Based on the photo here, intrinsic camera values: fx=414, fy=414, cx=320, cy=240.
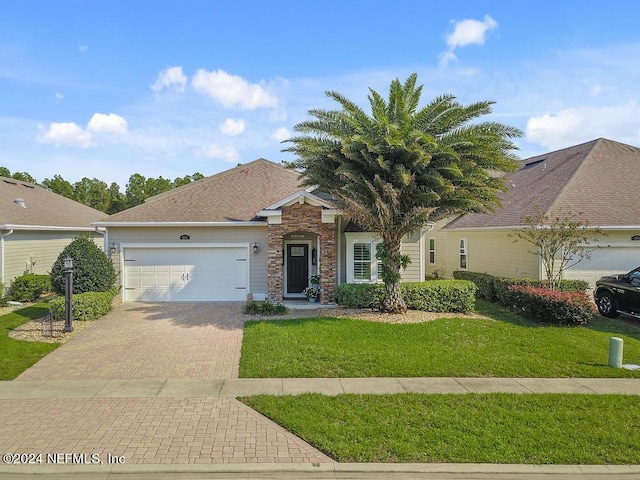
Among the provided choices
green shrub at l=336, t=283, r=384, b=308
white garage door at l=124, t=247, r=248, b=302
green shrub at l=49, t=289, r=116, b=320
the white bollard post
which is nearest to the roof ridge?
green shrub at l=336, t=283, r=384, b=308

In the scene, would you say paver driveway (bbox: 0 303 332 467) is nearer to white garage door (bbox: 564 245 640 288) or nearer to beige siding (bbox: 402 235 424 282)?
beige siding (bbox: 402 235 424 282)

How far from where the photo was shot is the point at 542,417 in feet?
19.5

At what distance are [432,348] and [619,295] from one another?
7262mm

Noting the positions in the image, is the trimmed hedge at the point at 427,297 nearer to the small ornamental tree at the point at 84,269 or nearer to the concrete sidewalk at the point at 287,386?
the concrete sidewalk at the point at 287,386

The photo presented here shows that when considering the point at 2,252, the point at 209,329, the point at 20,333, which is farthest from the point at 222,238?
the point at 2,252

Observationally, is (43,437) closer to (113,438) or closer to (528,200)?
(113,438)

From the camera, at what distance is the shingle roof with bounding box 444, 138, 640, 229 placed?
15.5 meters

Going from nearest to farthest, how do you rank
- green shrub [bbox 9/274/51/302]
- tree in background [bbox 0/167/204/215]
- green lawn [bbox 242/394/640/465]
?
green lawn [bbox 242/394/640/465] < green shrub [bbox 9/274/51/302] < tree in background [bbox 0/167/204/215]

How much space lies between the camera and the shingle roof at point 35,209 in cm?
1683

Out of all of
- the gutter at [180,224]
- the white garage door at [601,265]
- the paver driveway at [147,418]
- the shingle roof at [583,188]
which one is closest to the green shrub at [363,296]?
the gutter at [180,224]

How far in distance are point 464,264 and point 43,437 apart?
19.1m

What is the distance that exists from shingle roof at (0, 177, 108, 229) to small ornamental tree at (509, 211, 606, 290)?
18.1 meters

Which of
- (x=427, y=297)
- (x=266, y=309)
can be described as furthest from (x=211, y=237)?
(x=427, y=297)

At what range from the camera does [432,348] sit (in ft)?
30.6
